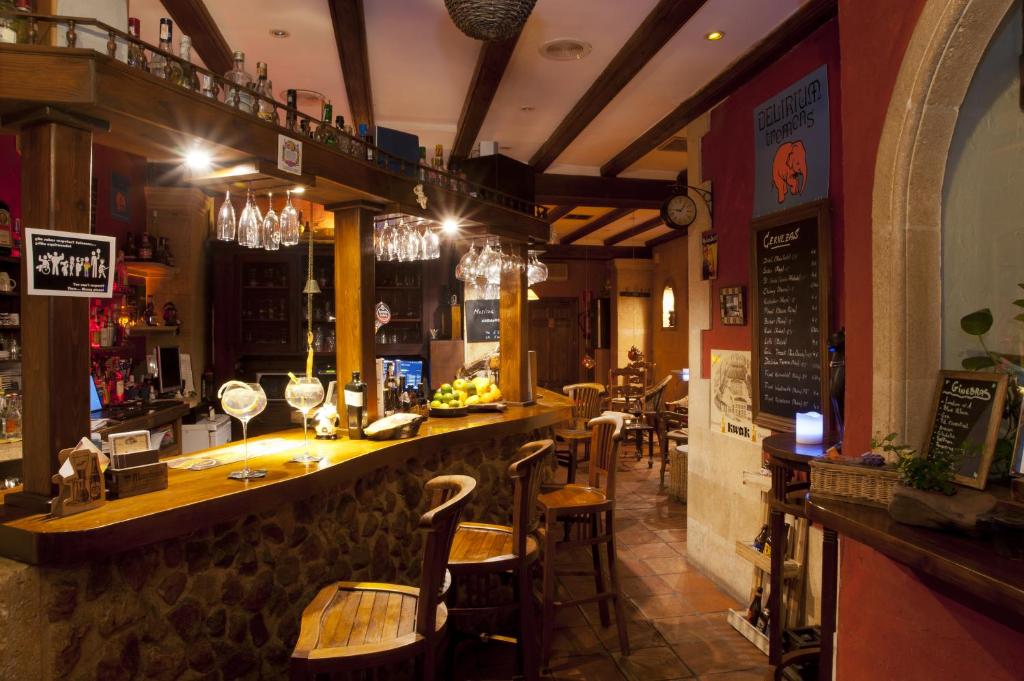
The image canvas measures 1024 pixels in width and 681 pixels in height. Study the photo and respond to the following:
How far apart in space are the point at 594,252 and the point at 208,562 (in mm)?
11546

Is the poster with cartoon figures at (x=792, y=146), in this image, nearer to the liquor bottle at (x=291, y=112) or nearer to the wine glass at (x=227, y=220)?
the liquor bottle at (x=291, y=112)

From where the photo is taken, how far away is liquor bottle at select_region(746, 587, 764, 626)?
12.0 feet

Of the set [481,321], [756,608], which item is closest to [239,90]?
[756,608]

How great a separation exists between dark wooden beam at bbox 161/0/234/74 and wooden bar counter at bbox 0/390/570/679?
2410mm

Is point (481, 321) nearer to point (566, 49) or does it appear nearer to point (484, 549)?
point (566, 49)

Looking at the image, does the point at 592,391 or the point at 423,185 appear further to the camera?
the point at 592,391

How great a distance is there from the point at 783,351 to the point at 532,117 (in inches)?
113

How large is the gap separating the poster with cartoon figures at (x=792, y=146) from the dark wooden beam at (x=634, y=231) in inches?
231

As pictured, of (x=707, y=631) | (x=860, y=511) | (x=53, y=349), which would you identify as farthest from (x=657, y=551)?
(x=53, y=349)

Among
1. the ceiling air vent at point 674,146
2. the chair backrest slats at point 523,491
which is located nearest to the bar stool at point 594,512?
the chair backrest slats at point 523,491

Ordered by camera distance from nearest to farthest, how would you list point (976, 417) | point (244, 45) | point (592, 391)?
point (976, 417) → point (244, 45) → point (592, 391)

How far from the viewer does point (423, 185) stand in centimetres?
367

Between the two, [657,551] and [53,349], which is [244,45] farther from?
[657,551]

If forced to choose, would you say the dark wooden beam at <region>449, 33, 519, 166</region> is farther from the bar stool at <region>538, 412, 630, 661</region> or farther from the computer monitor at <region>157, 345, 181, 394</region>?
the computer monitor at <region>157, 345, 181, 394</region>
